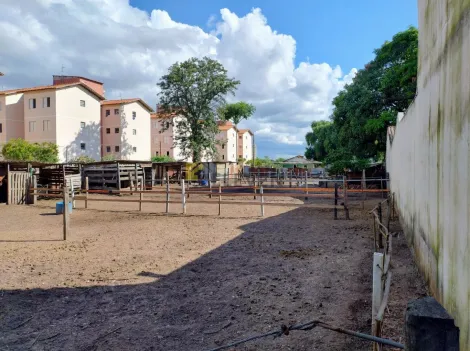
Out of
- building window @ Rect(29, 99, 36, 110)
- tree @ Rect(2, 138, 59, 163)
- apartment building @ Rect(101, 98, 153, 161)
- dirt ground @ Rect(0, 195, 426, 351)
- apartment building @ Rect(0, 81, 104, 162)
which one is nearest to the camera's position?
dirt ground @ Rect(0, 195, 426, 351)

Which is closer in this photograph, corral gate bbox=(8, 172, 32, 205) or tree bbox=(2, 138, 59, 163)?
corral gate bbox=(8, 172, 32, 205)

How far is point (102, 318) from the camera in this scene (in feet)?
14.6

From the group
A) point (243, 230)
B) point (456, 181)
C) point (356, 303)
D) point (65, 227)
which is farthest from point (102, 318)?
point (243, 230)

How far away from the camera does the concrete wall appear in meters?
36.6

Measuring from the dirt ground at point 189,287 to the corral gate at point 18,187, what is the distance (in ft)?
29.6

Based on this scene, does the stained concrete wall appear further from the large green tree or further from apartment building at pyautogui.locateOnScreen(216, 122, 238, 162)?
apartment building at pyautogui.locateOnScreen(216, 122, 238, 162)

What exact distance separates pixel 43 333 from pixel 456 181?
446 centimetres

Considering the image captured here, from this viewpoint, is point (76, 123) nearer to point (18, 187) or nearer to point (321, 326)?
point (18, 187)

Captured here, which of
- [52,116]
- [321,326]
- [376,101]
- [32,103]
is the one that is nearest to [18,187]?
[321,326]

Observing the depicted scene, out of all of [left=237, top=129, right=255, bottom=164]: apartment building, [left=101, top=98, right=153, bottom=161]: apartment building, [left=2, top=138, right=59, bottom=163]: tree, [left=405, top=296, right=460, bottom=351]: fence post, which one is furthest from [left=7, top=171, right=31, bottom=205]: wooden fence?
[left=237, top=129, right=255, bottom=164]: apartment building

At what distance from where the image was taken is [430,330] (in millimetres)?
1573

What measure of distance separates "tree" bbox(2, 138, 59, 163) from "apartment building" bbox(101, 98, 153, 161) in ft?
34.1

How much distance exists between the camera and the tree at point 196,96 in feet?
131

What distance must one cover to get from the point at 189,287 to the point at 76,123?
37379 millimetres
